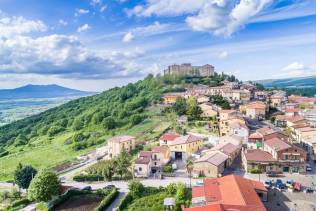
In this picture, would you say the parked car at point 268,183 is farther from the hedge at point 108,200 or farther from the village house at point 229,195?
the hedge at point 108,200

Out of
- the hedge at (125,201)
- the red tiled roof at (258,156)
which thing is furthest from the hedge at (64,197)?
the red tiled roof at (258,156)

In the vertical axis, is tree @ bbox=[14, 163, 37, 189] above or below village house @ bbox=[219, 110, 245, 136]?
below

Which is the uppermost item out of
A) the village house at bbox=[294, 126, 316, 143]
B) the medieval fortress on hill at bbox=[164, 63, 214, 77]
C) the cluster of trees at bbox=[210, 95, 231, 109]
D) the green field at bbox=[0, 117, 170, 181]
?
the medieval fortress on hill at bbox=[164, 63, 214, 77]

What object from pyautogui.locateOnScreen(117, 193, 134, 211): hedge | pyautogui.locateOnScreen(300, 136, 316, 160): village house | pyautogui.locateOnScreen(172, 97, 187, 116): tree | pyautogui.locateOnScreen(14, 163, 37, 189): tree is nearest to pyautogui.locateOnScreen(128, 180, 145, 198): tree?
pyautogui.locateOnScreen(117, 193, 134, 211): hedge

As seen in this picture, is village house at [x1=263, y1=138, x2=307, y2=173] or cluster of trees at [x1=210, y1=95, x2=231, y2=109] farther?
cluster of trees at [x1=210, y1=95, x2=231, y2=109]

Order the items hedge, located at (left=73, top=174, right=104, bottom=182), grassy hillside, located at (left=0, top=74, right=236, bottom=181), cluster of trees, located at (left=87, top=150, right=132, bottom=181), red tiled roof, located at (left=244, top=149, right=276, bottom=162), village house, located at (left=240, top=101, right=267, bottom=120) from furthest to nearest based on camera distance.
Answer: village house, located at (left=240, top=101, right=267, bottom=120)
grassy hillside, located at (left=0, top=74, right=236, bottom=181)
hedge, located at (left=73, top=174, right=104, bottom=182)
cluster of trees, located at (left=87, top=150, right=132, bottom=181)
red tiled roof, located at (left=244, top=149, right=276, bottom=162)

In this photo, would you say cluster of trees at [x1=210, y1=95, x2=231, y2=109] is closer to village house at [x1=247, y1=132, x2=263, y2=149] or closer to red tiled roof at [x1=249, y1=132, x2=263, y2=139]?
red tiled roof at [x1=249, y1=132, x2=263, y2=139]

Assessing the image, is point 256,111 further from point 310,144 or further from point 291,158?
point 291,158
